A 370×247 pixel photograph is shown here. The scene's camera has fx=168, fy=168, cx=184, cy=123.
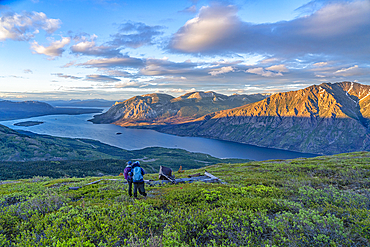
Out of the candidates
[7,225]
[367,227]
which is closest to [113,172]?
[7,225]

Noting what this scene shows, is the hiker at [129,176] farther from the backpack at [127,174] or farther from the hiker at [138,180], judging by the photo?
the hiker at [138,180]

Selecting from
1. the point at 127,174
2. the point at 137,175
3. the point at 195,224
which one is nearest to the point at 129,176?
the point at 127,174

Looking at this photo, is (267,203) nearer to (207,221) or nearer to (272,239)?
(272,239)

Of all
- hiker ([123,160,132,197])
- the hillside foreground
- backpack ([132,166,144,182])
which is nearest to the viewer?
the hillside foreground

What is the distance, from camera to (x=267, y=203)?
972cm

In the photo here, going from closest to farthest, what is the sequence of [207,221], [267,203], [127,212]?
[207,221] < [127,212] < [267,203]

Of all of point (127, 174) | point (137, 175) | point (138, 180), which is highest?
point (137, 175)

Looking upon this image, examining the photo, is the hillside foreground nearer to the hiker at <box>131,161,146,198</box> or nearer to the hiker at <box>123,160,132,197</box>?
the hiker at <box>131,161,146,198</box>

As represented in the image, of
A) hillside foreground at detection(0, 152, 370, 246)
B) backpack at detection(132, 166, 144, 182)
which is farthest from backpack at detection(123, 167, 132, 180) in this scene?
hillside foreground at detection(0, 152, 370, 246)

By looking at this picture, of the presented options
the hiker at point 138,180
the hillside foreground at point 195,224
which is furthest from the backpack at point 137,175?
the hillside foreground at point 195,224

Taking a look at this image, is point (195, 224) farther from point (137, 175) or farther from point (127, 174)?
point (127, 174)

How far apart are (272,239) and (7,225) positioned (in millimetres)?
12082

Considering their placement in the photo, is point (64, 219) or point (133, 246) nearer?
point (133, 246)

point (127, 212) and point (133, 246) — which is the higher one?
point (133, 246)
